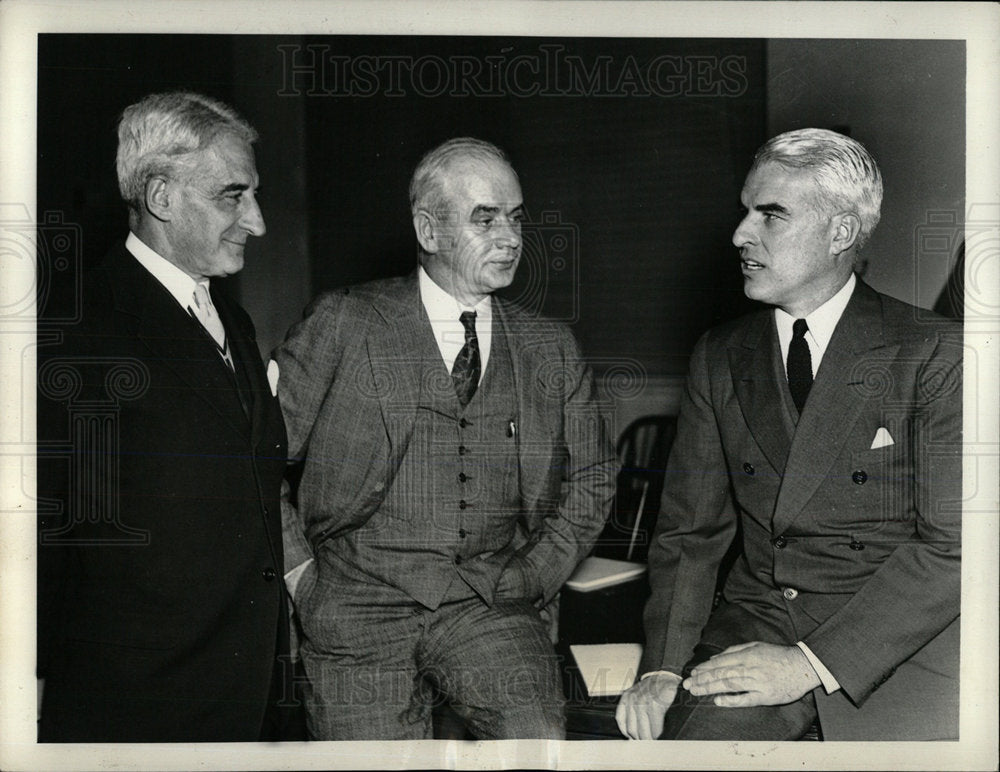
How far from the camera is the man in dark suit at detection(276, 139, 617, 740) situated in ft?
6.46

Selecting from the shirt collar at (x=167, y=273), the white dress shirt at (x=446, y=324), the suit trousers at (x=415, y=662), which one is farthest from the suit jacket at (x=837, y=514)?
the shirt collar at (x=167, y=273)

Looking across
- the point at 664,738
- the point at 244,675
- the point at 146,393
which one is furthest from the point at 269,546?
the point at 664,738

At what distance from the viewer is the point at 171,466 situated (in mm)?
1967

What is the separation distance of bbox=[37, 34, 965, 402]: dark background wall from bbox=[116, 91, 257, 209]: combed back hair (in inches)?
1.1

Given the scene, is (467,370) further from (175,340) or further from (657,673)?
(657,673)

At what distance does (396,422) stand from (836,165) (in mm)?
1078

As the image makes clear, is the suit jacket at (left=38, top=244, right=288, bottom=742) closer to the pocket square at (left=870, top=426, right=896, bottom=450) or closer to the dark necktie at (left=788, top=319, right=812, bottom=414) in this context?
the dark necktie at (left=788, top=319, right=812, bottom=414)

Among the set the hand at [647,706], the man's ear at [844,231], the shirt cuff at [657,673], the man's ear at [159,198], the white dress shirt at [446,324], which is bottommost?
the hand at [647,706]

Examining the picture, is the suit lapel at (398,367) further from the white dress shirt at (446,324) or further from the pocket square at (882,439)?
the pocket square at (882,439)

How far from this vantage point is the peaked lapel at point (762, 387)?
77.4 inches

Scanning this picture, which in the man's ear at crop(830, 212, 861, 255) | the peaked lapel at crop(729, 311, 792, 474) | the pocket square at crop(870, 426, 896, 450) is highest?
the man's ear at crop(830, 212, 861, 255)

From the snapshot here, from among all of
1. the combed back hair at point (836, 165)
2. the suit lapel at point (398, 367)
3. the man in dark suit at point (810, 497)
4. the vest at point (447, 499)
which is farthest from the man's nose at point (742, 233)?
the suit lapel at point (398, 367)

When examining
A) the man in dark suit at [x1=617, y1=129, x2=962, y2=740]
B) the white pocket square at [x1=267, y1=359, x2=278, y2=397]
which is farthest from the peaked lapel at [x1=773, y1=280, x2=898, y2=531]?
the white pocket square at [x1=267, y1=359, x2=278, y2=397]

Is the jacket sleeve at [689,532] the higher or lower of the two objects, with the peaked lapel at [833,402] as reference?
lower
